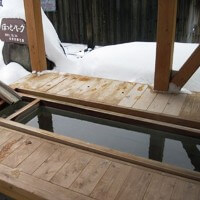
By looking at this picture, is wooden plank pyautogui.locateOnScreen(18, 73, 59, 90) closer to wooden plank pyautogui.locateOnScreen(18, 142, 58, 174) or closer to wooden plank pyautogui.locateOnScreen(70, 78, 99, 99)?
wooden plank pyautogui.locateOnScreen(70, 78, 99, 99)

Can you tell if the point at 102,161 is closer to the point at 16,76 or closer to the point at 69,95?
the point at 69,95

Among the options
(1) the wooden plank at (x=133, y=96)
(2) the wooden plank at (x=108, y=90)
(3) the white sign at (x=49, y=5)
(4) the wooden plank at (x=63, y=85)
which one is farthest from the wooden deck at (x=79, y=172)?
(3) the white sign at (x=49, y=5)

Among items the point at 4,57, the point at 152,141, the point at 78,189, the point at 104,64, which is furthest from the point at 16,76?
the point at 78,189

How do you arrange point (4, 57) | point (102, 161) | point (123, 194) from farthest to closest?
point (4, 57) < point (102, 161) < point (123, 194)

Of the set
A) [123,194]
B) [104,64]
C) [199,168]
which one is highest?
[104,64]

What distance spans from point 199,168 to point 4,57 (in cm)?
391

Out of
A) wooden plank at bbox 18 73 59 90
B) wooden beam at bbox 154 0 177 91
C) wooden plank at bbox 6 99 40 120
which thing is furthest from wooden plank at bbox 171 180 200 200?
wooden plank at bbox 18 73 59 90

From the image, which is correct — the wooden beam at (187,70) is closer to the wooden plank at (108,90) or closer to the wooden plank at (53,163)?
the wooden plank at (108,90)

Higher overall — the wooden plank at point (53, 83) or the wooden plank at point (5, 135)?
the wooden plank at point (53, 83)

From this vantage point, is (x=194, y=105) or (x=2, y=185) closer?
(x=2, y=185)

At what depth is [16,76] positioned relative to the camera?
4.42m

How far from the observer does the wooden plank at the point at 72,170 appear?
5.77ft

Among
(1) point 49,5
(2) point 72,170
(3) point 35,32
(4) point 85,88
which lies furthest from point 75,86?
(1) point 49,5

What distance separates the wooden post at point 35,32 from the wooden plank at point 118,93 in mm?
1277
